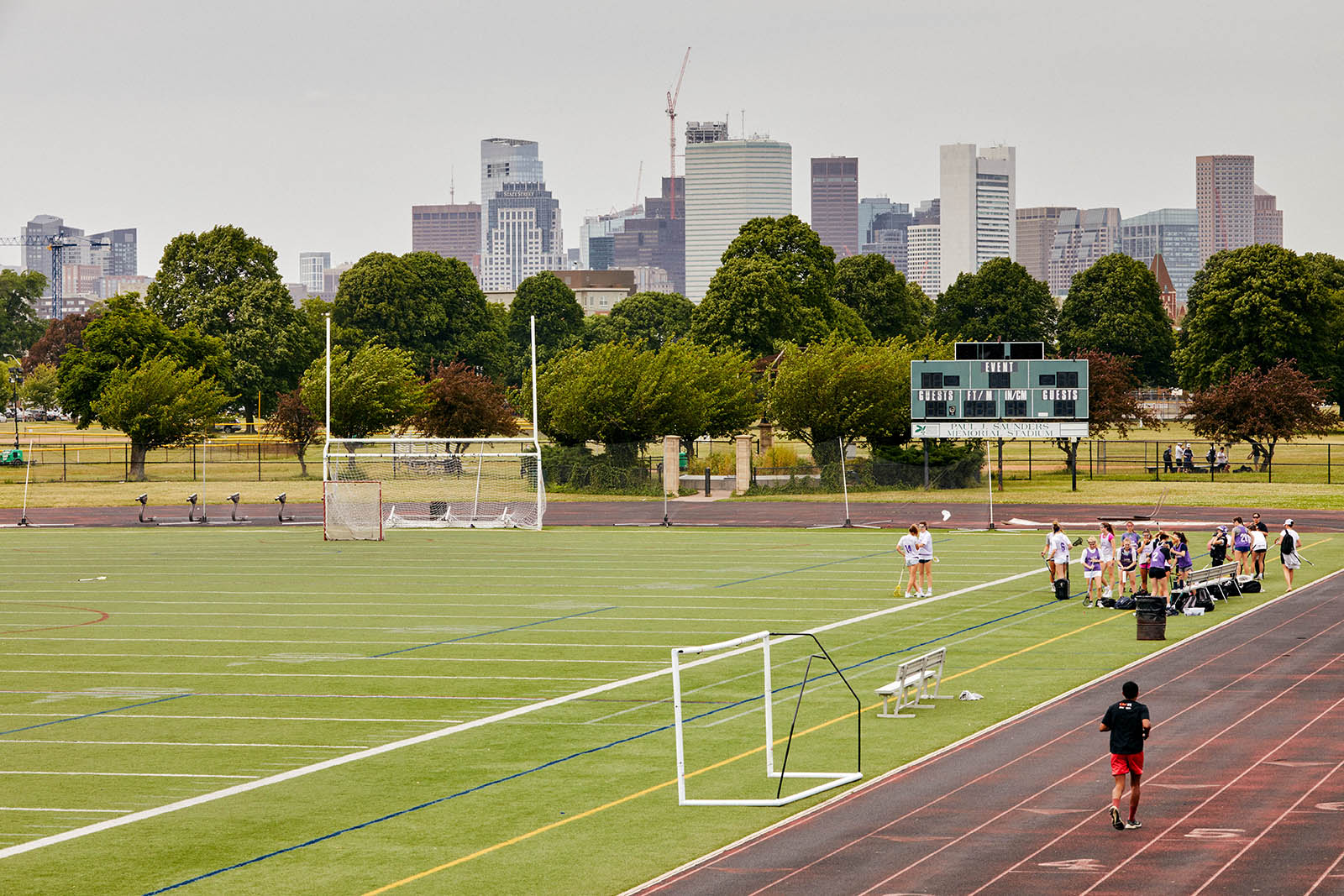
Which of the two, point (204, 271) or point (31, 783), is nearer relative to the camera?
point (31, 783)

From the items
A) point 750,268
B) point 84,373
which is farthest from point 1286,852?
point 750,268

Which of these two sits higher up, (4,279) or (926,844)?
(4,279)

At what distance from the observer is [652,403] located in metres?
70.0

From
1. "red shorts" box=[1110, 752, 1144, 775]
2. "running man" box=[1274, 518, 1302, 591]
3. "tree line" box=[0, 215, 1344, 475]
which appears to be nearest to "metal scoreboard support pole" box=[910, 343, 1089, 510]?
"tree line" box=[0, 215, 1344, 475]

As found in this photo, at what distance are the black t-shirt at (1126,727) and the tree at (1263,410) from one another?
5947 cm

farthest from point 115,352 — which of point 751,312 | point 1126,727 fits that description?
point 1126,727

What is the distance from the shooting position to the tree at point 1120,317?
Result: 11838 cm

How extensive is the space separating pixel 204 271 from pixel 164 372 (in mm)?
23876

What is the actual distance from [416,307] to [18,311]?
8810 cm

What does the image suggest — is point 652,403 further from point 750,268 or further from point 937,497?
point 750,268

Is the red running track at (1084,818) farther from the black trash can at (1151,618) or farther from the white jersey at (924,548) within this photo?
the white jersey at (924,548)

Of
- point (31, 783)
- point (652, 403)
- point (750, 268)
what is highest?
point (750, 268)

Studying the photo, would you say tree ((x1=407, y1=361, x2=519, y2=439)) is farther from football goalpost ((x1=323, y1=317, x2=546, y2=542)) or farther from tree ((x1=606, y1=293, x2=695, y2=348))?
tree ((x1=606, y1=293, x2=695, y2=348))

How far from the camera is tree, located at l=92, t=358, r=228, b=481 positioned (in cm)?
7788
